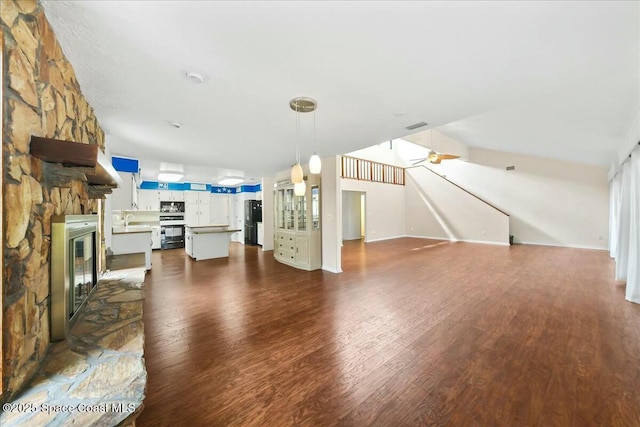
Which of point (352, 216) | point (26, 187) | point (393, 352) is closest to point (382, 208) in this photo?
point (352, 216)

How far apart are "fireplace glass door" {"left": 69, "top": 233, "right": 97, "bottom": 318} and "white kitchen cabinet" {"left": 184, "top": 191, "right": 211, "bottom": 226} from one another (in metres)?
7.03

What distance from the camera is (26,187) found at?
1.14 m

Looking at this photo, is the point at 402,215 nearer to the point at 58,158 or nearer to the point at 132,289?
the point at 132,289

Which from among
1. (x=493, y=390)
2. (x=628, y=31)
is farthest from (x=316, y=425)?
(x=628, y=31)

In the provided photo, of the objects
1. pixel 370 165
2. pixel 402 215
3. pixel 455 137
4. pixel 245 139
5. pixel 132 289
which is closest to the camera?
pixel 132 289

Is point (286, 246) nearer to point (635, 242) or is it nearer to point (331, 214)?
point (331, 214)

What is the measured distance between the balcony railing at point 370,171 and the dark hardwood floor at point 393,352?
18.2 ft

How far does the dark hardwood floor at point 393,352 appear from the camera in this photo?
1.55 meters

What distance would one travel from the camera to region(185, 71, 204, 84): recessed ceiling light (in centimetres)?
192

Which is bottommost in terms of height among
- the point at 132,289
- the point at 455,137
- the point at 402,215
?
the point at 132,289

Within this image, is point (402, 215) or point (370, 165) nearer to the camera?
point (370, 165)

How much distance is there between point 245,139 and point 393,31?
2842mm

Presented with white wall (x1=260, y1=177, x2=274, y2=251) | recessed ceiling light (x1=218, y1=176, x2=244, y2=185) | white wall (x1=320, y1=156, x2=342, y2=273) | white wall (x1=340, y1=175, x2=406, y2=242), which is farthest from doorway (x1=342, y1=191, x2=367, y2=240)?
white wall (x1=320, y1=156, x2=342, y2=273)

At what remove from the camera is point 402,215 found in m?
11.2
